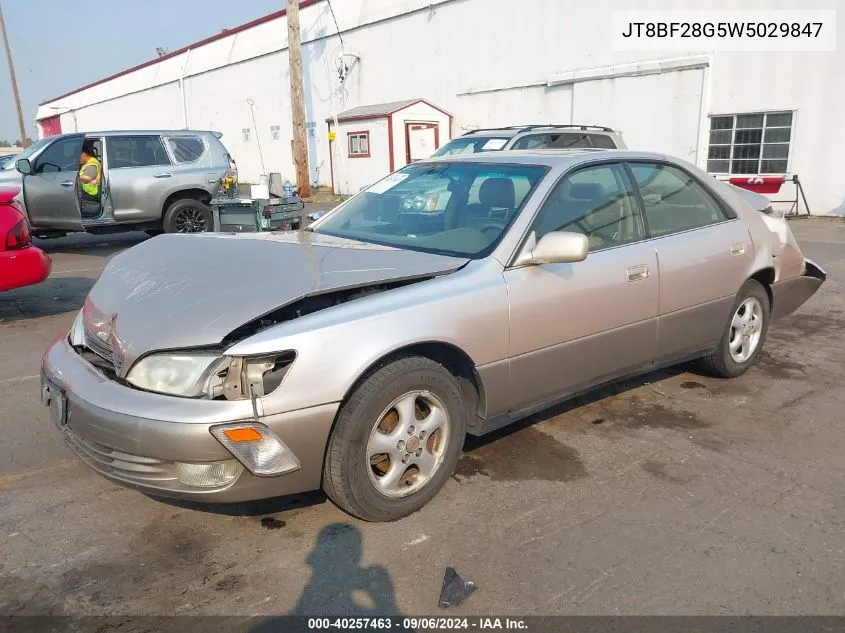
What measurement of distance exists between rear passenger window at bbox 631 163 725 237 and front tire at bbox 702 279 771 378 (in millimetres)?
606

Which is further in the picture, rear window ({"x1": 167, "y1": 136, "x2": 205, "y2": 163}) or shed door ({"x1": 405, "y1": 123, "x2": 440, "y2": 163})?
shed door ({"x1": 405, "y1": 123, "x2": 440, "y2": 163})

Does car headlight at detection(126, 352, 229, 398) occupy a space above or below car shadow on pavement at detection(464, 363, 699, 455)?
above

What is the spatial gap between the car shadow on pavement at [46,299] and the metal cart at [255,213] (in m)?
1.83

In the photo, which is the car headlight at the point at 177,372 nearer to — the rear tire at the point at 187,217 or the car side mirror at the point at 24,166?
the rear tire at the point at 187,217

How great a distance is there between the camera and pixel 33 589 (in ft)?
8.18

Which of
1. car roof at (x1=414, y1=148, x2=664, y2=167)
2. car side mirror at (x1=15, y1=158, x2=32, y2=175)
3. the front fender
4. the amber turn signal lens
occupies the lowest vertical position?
the amber turn signal lens

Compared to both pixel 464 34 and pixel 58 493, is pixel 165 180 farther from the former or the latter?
pixel 464 34

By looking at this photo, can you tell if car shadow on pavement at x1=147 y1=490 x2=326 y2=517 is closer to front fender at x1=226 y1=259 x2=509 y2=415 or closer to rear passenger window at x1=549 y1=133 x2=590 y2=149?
front fender at x1=226 y1=259 x2=509 y2=415

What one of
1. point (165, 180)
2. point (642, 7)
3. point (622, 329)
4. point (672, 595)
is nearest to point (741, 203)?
point (622, 329)

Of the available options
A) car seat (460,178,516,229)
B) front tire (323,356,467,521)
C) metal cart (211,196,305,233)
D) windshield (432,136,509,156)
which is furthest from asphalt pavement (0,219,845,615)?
windshield (432,136,509,156)

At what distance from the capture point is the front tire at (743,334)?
449 centimetres

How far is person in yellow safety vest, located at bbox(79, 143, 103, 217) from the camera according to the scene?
9.94 metres

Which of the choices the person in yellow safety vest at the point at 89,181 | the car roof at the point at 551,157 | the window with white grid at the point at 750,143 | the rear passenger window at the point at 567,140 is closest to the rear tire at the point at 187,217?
the person in yellow safety vest at the point at 89,181

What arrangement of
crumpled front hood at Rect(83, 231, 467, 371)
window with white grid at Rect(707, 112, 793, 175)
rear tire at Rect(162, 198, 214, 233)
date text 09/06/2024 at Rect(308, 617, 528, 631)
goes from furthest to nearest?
window with white grid at Rect(707, 112, 793, 175)
rear tire at Rect(162, 198, 214, 233)
crumpled front hood at Rect(83, 231, 467, 371)
date text 09/06/2024 at Rect(308, 617, 528, 631)
